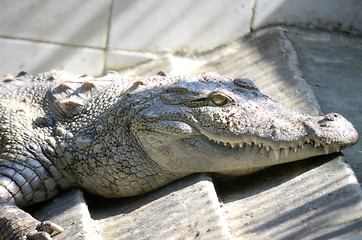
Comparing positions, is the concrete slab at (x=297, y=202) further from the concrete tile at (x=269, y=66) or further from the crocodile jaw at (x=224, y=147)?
the concrete tile at (x=269, y=66)

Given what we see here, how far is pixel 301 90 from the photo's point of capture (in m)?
5.36

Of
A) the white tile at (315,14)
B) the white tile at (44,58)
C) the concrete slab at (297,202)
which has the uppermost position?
the white tile at (44,58)

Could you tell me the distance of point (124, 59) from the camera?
22.4 ft

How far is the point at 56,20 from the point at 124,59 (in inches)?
36.6

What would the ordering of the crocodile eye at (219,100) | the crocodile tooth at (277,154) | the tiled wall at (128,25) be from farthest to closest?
the tiled wall at (128,25)
the crocodile eye at (219,100)
the crocodile tooth at (277,154)

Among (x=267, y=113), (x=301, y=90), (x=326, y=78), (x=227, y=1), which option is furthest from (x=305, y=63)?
(x=267, y=113)

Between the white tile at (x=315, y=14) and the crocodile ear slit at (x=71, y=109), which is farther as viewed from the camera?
the white tile at (x=315, y=14)

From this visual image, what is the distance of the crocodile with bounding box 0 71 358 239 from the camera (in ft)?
13.3

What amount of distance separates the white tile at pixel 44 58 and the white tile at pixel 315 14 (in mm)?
2069

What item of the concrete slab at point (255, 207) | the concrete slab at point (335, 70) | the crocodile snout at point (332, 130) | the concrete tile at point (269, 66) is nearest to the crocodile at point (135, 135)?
the crocodile snout at point (332, 130)

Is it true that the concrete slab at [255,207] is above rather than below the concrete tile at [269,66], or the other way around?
below

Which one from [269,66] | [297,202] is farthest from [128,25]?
[297,202]

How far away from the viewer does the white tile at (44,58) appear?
6471 millimetres

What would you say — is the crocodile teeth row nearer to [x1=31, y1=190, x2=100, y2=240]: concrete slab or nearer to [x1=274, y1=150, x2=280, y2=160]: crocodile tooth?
[x1=274, y1=150, x2=280, y2=160]: crocodile tooth
